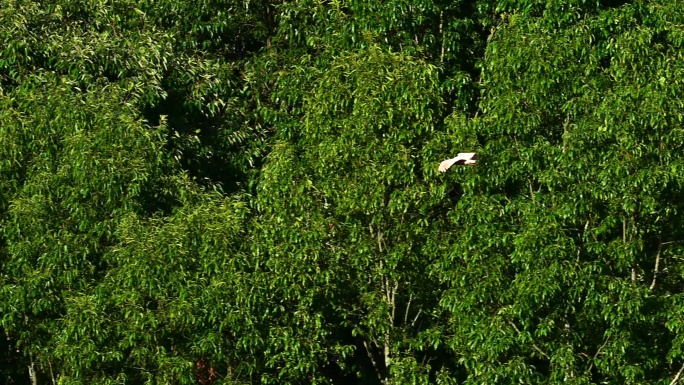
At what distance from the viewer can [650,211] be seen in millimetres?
16375

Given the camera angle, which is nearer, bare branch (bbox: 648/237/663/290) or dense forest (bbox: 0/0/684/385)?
dense forest (bbox: 0/0/684/385)

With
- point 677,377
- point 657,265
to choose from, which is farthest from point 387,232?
Answer: point 677,377

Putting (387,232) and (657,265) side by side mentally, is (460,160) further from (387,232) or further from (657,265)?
(657,265)

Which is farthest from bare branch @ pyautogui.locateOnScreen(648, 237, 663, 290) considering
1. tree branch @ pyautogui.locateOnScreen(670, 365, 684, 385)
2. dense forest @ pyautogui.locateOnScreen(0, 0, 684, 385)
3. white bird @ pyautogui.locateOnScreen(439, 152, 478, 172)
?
white bird @ pyautogui.locateOnScreen(439, 152, 478, 172)

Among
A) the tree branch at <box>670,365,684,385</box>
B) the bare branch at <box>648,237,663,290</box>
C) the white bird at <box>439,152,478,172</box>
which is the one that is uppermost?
the white bird at <box>439,152,478,172</box>

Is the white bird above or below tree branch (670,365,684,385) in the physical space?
above

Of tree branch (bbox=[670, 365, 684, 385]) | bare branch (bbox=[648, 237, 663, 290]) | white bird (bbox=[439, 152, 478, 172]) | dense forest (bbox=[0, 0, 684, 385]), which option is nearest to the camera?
white bird (bbox=[439, 152, 478, 172])

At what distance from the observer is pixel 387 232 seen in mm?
17859

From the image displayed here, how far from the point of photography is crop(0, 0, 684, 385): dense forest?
1666 centimetres

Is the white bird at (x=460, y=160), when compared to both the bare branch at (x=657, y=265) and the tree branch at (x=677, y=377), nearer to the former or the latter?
the bare branch at (x=657, y=265)

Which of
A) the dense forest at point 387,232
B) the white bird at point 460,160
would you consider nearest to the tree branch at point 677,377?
the dense forest at point 387,232

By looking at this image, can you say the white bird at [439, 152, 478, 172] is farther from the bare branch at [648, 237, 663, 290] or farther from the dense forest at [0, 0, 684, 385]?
the bare branch at [648, 237, 663, 290]

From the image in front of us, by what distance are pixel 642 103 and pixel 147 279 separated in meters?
5.57

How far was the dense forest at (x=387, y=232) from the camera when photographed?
16.7 metres
